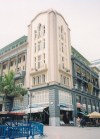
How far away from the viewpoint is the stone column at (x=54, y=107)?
116 ft

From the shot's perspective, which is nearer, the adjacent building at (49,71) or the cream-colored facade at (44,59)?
the adjacent building at (49,71)

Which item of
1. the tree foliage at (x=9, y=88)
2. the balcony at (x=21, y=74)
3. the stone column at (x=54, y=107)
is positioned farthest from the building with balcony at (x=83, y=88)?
the tree foliage at (x=9, y=88)

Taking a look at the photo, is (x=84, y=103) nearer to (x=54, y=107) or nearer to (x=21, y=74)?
(x=54, y=107)

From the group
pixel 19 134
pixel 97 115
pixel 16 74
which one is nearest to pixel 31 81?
pixel 16 74

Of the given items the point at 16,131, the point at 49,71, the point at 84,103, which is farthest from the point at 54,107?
the point at 16,131

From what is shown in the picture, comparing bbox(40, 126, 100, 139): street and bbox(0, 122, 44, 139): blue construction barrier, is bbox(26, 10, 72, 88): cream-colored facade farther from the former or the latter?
bbox(0, 122, 44, 139): blue construction barrier

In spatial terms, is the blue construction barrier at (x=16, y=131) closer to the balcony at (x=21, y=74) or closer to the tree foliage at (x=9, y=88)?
the tree foliage at (x=9, y=88)

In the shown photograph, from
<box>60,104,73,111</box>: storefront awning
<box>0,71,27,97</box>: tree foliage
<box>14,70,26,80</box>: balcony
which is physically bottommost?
<box>60,104,73,111</box>: storefront awning

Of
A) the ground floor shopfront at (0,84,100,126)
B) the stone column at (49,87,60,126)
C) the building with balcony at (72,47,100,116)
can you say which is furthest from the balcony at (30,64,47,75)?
the building with balcony at (72,47,100,116)

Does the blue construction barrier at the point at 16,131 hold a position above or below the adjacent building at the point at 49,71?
below

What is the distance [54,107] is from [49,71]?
778 cm

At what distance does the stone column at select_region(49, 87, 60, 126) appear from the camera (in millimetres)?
35438

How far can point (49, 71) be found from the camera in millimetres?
39500

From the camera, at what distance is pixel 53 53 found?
40281 millimetres
